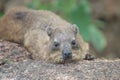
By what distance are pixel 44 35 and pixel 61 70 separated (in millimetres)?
1669

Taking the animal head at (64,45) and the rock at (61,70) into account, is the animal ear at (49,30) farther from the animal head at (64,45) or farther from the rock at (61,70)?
the rock at (61,70)

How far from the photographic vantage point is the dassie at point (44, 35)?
9062 millimetres

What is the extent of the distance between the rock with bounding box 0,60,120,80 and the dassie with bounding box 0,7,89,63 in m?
0.33

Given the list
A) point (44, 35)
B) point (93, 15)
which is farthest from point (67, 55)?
point (93, 15)

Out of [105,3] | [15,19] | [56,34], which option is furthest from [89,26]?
[105,3]

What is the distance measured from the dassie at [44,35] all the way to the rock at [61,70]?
0.33 meters

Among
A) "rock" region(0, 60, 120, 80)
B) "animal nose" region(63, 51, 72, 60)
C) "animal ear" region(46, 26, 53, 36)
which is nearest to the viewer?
"rock" region(0, 60, 120, 80)

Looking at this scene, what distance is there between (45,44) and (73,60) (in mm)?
1015

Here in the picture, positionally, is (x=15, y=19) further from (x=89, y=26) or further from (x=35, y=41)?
(x=89, y=26)

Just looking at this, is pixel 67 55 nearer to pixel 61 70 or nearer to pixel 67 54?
pixel 67 54

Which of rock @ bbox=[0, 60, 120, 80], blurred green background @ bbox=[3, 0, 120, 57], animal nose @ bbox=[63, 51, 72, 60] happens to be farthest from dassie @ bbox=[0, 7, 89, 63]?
blurred green background @ bbox=[3, 0, 120, 57]

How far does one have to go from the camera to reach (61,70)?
27.5 feet

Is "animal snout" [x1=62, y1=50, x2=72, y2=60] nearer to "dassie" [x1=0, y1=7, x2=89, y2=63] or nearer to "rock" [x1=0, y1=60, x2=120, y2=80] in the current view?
"dassie" [x1=0, y1=7, x2=89, y2=63]

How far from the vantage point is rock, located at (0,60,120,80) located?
813 centimetres
